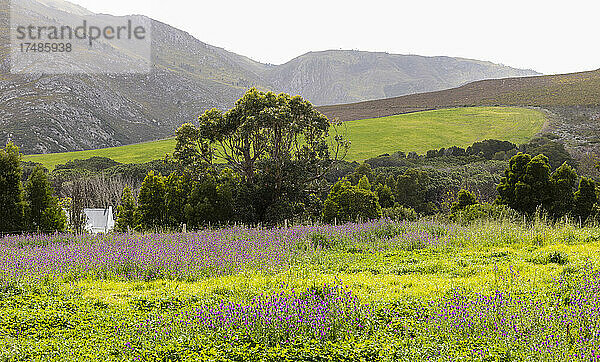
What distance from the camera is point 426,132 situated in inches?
2224

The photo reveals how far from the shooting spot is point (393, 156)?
155 ft

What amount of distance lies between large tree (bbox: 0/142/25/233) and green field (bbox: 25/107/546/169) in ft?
126

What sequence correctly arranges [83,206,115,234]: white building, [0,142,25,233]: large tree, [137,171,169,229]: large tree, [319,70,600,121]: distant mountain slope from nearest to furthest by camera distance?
[0,142,25,233]: large tree
[137,171,169,229]: large tree
[83,206,115,234]: white building
[319,70,600,121]: distant mountain slope

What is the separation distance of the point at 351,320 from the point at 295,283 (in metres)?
1.85

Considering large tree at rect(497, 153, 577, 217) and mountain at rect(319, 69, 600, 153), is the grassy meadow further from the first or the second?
mountain at rect(319, 69, 600, 153)

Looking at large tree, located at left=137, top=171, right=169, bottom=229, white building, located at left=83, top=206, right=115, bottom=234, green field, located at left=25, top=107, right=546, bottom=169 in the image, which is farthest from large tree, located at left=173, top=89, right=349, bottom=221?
green field, located at left=25, top=107, right=546, bottom=169

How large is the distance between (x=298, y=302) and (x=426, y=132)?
54.4 meters

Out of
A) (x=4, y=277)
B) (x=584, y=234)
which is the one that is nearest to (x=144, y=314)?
(x=4, y=277)

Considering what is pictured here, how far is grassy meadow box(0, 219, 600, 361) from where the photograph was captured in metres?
4.13

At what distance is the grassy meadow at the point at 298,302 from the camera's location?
4129 millimetres

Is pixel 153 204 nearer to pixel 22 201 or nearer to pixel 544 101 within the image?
pixel 22 201

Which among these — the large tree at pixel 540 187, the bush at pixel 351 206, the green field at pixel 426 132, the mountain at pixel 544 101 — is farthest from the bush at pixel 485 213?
the green field at pixel 426 132

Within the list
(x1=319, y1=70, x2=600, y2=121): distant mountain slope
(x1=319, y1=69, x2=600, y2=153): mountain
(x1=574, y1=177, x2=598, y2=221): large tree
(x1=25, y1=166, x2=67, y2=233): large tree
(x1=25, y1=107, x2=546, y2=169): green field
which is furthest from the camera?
(x1=319, y1=70, x2=600, y2=121): distant mountain slope

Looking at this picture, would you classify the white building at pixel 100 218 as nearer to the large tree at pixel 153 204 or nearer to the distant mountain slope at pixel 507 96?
the large tree at pixel 153 204
